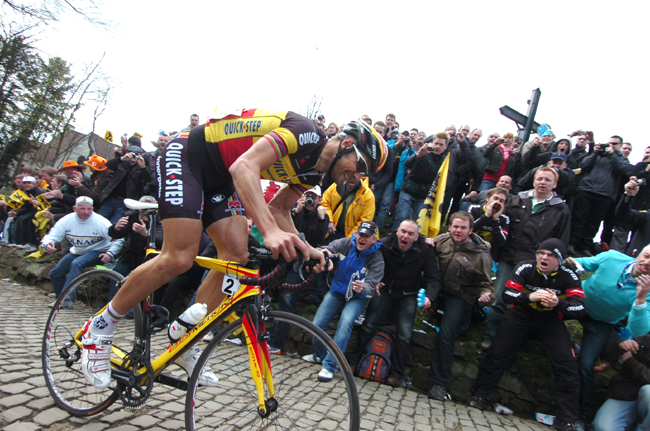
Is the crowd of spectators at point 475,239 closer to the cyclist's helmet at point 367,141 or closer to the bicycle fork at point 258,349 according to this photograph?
the cyclist's helmet at point 367,141

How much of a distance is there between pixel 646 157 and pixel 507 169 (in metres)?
2.49

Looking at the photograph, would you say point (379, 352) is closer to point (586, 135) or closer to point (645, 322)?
point (645, 322)

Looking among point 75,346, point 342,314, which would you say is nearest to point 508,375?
point 342,314

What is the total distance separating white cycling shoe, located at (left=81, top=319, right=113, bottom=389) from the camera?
2.48m

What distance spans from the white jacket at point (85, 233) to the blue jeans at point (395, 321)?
15.3ft

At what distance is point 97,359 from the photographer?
2.51 m

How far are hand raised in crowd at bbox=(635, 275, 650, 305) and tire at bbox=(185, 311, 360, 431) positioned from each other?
3940 mm

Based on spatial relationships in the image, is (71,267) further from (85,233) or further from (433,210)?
(433,210)

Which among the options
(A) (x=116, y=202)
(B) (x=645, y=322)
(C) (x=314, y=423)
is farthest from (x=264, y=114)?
(A) (x=116, y=202)

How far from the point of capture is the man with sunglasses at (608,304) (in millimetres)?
4296

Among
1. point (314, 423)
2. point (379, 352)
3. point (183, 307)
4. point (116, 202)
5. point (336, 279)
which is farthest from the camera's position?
point (116, 202)

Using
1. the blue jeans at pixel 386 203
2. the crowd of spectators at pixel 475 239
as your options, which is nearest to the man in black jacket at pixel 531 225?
the crowd of spectators at pixel 475 239

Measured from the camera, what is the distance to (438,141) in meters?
7.91

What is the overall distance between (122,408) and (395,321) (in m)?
3.64
